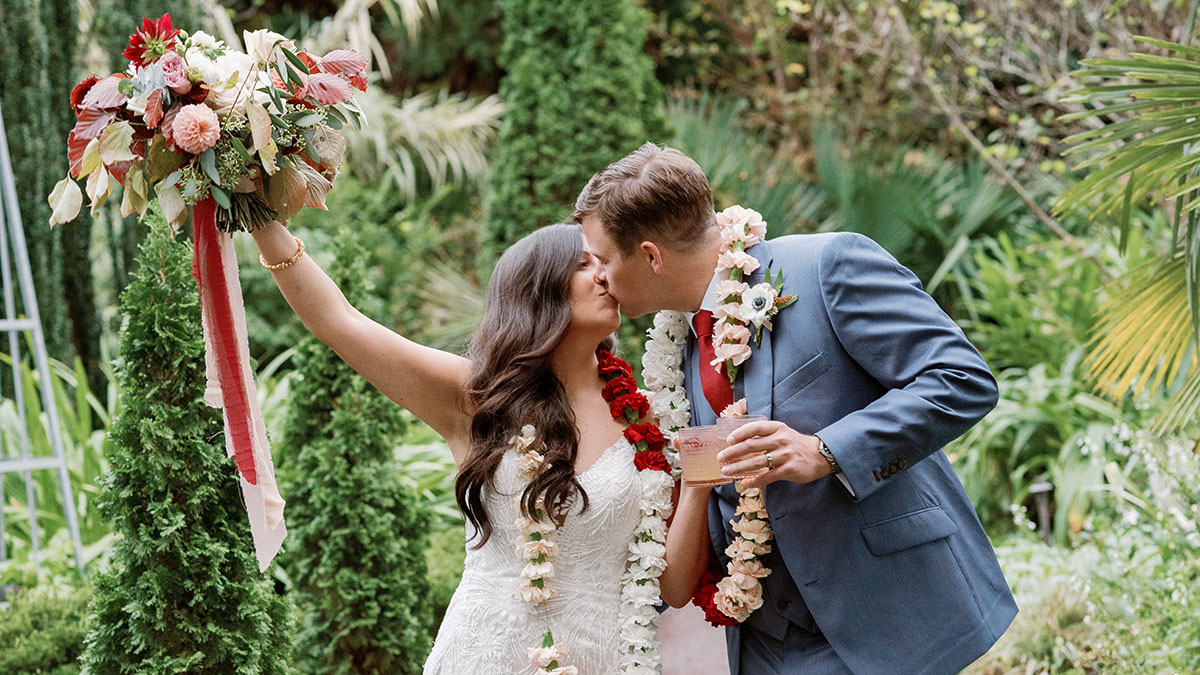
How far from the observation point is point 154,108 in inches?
83.4

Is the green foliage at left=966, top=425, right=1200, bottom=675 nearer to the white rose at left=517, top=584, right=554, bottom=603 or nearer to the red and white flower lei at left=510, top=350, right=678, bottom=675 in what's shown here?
the red and white flower lei at left=510, top=350, right=678, bottom=675

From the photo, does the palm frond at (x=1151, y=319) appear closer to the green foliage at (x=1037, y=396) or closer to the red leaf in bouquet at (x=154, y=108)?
the green foliage at (x=1037, y=396)

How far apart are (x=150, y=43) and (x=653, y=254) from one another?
1206mm

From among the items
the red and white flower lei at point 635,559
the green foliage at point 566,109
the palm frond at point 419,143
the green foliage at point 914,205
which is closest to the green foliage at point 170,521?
the red and white flower lei at point 635,559

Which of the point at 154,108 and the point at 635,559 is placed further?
the point at 635,559

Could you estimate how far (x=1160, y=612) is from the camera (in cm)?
409

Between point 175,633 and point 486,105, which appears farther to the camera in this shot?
point 486,105

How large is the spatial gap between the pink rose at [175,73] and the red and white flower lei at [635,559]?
1105mm

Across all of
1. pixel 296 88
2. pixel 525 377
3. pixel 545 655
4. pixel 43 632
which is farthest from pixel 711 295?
pixel 43 632

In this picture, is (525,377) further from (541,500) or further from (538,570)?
(538,570)

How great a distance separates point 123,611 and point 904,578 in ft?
6.91

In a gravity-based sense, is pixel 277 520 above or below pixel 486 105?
below

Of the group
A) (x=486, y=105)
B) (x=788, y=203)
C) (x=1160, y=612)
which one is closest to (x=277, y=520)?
(x=1160, y=612)

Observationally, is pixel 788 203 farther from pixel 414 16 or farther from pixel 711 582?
pixel 711 582
